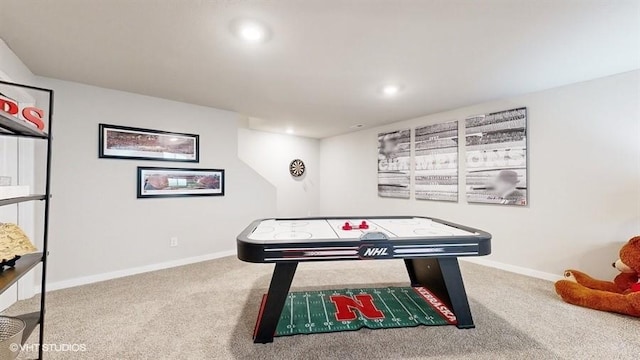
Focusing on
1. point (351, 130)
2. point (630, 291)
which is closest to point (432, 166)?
point (351, 130)

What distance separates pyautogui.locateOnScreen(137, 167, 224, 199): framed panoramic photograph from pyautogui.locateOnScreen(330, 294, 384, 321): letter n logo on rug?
2465 mm

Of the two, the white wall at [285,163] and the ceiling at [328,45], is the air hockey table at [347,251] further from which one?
the white wall at [285,163]

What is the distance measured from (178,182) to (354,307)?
113 inches

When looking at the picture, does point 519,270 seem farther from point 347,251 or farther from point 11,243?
point 11,243

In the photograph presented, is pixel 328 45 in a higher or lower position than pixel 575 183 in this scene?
higher

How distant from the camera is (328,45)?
2.17 m

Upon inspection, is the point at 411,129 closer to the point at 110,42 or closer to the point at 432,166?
the point at 432,166

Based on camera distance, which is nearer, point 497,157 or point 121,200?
point 121,200

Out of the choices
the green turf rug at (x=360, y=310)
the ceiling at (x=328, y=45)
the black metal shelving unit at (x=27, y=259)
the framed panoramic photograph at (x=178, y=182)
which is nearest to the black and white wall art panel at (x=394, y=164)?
the ceiling at (x=328, y=45)

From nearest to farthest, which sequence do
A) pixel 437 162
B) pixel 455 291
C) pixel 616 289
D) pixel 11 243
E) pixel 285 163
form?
pixel 11 243 < pixel 455 291 < pixel 616 289 < pixel 437 162 < pixel 285 163

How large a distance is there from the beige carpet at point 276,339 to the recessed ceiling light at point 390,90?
7.46 ft

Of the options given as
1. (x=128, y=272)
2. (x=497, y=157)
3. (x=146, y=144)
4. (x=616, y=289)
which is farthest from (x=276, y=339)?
(x=497, y=157)

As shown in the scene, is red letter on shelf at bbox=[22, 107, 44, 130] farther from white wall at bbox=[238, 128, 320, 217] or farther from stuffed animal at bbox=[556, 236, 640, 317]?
stuffed animal at bbox=[556, 236, 640, 317]

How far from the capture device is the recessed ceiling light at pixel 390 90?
3.09 meters
